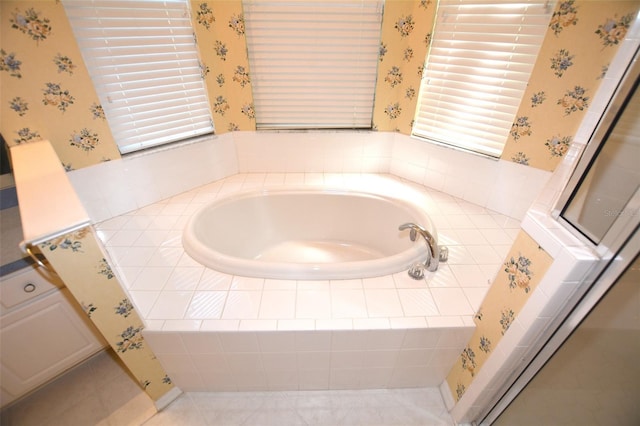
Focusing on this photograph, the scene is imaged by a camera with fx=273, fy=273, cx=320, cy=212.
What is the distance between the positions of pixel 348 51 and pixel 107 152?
1.60m

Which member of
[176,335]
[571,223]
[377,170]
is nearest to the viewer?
[571,223]

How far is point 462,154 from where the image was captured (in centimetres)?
178

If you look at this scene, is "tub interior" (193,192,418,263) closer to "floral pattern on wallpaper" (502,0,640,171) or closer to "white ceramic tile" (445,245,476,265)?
"white ceramic tile" (445,245,476,265)

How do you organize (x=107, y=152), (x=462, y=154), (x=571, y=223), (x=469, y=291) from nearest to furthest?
1. (x=571, y=223)
2. (x=469, y=291)
3. (x=107, y=152)
4. (x=462, y=154)

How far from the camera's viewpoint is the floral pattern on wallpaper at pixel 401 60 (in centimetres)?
169

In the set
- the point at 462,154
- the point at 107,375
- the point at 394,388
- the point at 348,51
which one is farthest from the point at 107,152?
the point at 462,154

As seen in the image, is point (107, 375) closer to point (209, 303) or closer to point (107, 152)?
point (209, 303)

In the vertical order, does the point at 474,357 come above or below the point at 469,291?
below

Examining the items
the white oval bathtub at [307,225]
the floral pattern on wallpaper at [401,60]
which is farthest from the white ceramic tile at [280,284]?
the floral pattern on wallpaper at [401,60]

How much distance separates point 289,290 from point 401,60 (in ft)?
5.52

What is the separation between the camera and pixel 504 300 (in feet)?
3.09

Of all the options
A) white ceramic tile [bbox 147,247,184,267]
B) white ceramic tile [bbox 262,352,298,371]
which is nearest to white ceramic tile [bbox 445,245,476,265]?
white ceramic tile [bbox 262,352,298,371]

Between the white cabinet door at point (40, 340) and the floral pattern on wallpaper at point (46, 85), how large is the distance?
740 millimetres

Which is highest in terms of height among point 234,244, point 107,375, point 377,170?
point 377,170
